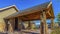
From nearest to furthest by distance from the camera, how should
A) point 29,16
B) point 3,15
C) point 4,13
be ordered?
point 29,16
point 3,15
point 4,13

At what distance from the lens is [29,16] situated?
16.0m

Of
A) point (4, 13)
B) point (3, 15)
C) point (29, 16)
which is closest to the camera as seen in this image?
point (29, 16)

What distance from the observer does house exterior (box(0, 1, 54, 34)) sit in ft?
40.0

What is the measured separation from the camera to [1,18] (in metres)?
21.0

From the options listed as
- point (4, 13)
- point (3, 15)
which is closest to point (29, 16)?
point (3, 15)

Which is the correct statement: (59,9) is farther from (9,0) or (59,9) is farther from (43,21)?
(9,0)

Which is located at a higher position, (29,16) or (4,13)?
(4,13)

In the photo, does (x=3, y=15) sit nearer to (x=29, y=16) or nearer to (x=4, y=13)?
(x=4, y=13)

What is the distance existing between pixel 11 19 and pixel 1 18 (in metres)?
2.95

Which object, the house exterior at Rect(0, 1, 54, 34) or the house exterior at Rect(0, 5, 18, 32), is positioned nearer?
the house exterior at Rect(0, 1, 54, 34)

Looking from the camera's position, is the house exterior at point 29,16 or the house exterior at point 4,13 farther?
the house exterior at point 4,13

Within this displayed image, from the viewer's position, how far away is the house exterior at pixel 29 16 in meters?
12.2

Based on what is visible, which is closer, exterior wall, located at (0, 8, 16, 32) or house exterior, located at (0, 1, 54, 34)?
house exterior, located at (0, 1, 54, 34)

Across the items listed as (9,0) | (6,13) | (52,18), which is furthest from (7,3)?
(52,18)
